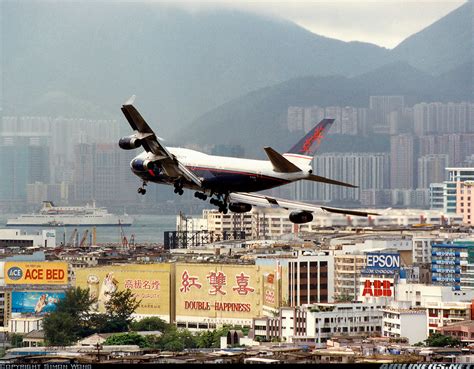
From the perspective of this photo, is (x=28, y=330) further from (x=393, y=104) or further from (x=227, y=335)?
(x=393, y=104)

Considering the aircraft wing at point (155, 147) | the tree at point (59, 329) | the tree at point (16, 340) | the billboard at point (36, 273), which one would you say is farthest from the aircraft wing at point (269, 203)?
the billboard at point (36, 273)

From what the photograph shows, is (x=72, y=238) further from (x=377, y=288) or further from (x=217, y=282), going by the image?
(x=377, y=288)

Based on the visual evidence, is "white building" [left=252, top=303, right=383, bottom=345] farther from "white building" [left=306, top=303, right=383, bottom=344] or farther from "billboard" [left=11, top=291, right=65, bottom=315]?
"billboard" [left=11, top=291, right=65, bottom=315]

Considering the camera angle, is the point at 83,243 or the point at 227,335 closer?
the point at 227,335

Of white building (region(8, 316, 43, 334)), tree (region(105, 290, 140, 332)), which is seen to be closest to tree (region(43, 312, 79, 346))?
white building (region(8, 316, 43, 334))

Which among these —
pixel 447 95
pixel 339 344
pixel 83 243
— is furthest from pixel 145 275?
pixel 447 95
